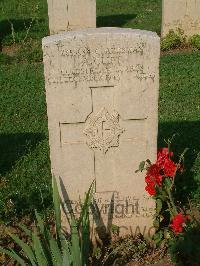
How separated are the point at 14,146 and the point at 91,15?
4260 millimetres

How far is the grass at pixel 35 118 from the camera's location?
4801 millimetres

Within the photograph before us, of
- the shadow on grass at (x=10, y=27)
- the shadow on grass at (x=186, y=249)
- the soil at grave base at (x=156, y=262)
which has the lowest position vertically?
the soil at grave base at (x=156, y=262)

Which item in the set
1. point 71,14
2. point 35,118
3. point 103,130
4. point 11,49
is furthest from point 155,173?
point 11,49

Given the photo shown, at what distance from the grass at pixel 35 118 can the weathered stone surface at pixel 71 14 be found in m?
0.65

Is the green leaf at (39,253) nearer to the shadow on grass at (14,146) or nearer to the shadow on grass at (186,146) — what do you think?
the shadow on grass at (186,146)

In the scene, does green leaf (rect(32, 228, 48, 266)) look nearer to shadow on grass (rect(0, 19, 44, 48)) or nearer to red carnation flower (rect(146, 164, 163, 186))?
red carnation flower (rect(146, 164, 163, 186))

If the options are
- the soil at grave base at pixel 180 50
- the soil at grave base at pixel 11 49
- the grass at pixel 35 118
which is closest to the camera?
the grass at pixel 35 118

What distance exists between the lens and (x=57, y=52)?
11.5 ft

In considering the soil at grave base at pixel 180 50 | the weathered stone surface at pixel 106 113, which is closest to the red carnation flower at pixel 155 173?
the weathered stone surface at pixel 106 113

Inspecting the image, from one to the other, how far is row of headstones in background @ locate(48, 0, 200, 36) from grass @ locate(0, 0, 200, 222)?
0.71m

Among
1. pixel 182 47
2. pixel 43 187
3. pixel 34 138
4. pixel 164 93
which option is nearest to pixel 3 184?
pixel 43 187

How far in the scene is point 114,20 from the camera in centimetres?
1226

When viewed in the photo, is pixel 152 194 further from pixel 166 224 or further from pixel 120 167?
pixel 166 224

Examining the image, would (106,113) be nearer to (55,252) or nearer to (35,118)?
(55,252)
